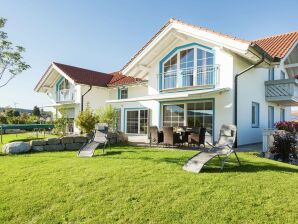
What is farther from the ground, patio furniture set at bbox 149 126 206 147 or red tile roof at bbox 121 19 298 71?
red tile roof at bbox 121 19 298 71

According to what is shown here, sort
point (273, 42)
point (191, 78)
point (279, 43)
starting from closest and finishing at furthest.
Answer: point (191, 78)
point (279, 43)
point (273, 42)

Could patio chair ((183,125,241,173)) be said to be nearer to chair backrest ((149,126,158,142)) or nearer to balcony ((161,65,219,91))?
chair backrest ((149,126,158,142))

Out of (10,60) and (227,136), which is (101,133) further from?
(10,60)

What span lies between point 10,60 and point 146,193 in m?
23.6

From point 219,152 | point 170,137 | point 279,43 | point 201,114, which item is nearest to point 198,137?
point 170,137

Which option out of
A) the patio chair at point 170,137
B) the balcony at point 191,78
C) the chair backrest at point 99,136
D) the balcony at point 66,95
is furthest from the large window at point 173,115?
the balcony at point 66,95

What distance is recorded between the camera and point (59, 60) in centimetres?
3244

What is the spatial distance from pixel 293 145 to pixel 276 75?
44.5ft

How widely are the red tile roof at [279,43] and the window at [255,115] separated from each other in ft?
13.3

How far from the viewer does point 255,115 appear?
2005 cm

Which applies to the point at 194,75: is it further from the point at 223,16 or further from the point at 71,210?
the point at 71,210

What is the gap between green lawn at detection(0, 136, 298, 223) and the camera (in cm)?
582

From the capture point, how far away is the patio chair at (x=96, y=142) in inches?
500

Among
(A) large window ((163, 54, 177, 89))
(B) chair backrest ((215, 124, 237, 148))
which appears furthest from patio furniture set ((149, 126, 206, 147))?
(A) large window ((163, 54, 177, 89))
